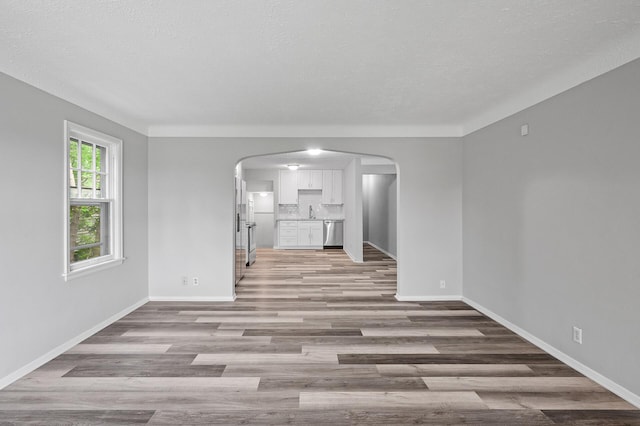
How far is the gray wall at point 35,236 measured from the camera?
2.52 m

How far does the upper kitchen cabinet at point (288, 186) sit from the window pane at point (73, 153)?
727 cm

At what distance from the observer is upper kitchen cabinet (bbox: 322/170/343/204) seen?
414 inches

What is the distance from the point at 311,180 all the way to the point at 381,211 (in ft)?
7.88

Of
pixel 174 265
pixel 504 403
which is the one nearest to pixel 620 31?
pixel 504 403

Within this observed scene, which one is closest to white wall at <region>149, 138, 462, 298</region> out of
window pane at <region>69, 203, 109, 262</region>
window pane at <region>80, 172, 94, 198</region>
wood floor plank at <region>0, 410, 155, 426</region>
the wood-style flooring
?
the wood-style flooring

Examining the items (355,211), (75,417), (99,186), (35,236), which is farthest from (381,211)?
(75,417)

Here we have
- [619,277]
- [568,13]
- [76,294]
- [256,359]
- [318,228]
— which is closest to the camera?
[568,13]

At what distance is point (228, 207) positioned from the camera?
4688 mm

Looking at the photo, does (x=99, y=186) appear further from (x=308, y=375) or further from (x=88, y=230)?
(x=308, y=375)

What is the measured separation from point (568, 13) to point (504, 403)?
2467mm

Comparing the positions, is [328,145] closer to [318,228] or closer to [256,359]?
[256,359]

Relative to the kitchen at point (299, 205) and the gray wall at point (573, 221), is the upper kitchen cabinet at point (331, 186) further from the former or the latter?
the gray wall at point (573, 221)

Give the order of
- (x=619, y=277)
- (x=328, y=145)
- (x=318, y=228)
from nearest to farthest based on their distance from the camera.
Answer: (x=619, y=277) → (x=328, y=145) → (x=318, y=228)

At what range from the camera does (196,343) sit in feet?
10.7
